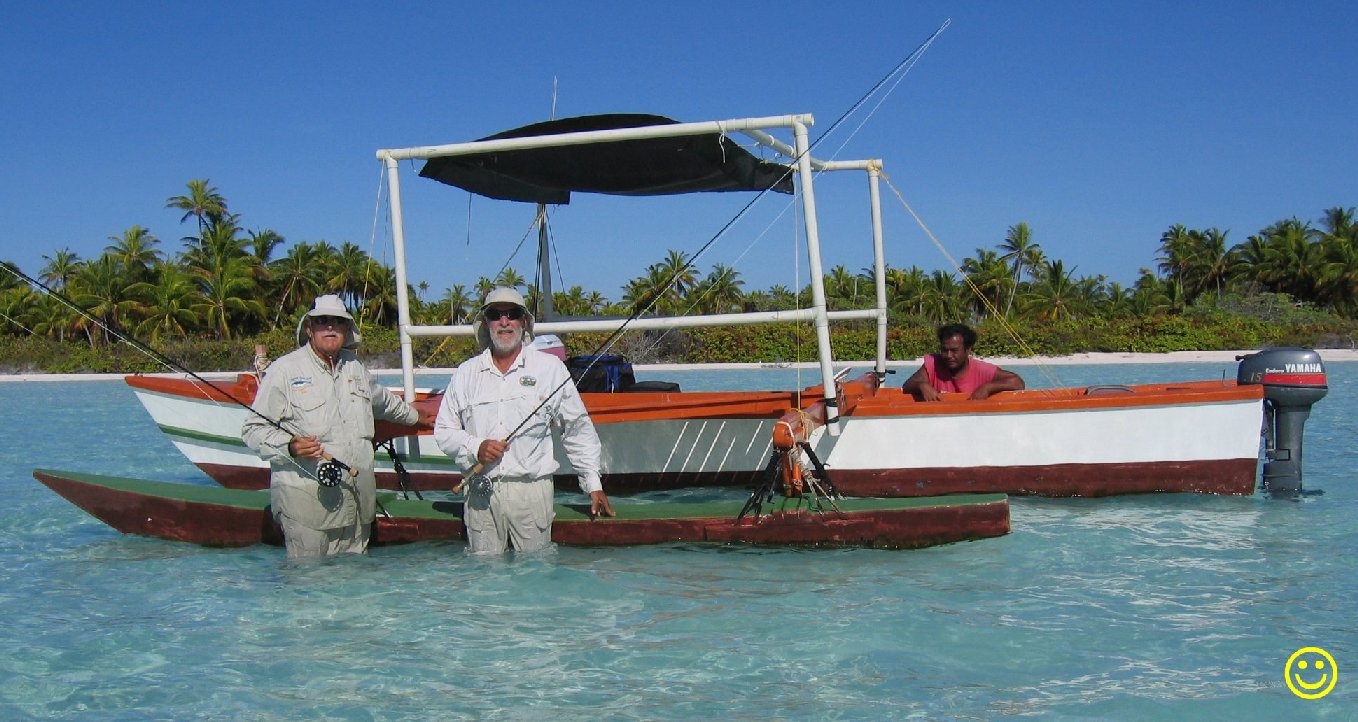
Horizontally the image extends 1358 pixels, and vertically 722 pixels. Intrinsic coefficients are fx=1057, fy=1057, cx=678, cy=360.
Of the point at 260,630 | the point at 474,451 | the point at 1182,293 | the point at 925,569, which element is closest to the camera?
the point at 260,630

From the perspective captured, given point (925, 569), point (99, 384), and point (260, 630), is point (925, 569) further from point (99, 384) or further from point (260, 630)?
point (99, 384)

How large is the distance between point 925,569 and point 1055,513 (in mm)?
2356

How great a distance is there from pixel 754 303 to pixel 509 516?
149 feet

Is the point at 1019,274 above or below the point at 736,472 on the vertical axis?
above

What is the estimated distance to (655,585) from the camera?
20.1 ft

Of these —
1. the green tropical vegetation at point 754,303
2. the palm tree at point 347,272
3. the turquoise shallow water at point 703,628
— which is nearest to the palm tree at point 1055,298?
the green tropical vegetation at point 754,303

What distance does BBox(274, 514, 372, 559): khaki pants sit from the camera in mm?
6137

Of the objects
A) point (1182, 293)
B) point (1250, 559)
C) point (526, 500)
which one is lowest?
point (1250, 559)

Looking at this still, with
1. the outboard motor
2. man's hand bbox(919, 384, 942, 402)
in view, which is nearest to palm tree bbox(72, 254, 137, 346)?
man's hand bbox(919, 384, 942, 402)

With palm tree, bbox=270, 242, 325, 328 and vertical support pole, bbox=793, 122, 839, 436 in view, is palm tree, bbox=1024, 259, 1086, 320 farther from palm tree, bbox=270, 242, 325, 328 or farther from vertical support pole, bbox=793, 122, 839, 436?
vertical support pole, bbox=793, 122, 839, 436

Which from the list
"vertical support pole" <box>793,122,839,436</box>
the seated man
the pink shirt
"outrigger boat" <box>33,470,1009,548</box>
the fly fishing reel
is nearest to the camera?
the fly fishing reel

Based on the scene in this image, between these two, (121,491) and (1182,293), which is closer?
(121,491)

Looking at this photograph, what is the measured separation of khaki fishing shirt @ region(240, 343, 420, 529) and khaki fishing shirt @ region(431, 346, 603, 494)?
0.54 meters

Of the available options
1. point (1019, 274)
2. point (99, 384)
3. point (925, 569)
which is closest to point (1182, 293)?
point (1019, 274)
